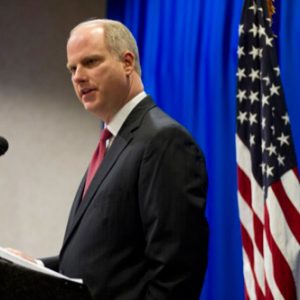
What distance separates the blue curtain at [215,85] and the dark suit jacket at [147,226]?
116cm

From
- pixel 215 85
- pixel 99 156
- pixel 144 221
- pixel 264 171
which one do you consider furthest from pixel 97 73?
pixel 215 85

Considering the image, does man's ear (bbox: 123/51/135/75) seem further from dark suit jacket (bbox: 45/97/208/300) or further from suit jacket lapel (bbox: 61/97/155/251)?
dark suit jacket (bbox: 45/97/208/300)

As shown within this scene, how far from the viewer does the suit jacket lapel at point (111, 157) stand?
1.72 metres

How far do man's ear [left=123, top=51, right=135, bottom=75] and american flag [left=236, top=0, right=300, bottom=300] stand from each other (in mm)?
753

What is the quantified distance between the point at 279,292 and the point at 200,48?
5.21 feet

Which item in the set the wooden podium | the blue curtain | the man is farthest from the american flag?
the wooden podium

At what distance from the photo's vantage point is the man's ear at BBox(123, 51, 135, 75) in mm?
1899

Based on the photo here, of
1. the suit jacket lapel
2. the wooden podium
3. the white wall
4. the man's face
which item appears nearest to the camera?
the wooden podium

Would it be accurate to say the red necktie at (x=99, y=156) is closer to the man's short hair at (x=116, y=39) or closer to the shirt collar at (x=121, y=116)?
the shirt collar at (x=121, y=116)

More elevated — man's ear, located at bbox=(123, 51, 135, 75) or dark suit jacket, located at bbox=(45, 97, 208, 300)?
man's ear, located at bbox=(123, 51, 135, 75)

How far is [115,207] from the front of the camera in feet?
5.35

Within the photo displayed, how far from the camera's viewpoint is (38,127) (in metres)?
4.29

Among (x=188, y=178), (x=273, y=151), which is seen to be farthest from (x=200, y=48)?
(x=188, y=178)

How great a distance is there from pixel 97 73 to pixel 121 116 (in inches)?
6.3
